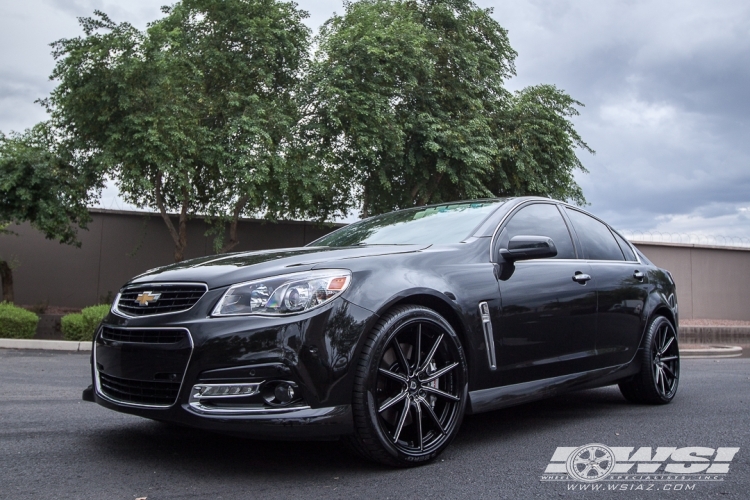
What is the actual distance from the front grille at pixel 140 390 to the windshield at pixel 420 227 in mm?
1635

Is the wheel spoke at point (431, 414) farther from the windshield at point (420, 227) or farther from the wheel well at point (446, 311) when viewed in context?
the windshield at point (420, 227)

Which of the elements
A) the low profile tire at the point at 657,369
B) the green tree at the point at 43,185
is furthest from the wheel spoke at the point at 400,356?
→ the green tree at the point at 43,185

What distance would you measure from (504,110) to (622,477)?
19.7 meters

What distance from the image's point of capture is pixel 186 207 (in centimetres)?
1872

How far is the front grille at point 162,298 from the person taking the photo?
138 inches

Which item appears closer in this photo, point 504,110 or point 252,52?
point 252,52

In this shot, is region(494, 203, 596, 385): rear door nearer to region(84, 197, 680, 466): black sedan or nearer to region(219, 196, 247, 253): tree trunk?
region(84, 197, 680, 466): black sedan

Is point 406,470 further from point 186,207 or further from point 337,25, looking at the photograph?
point 337,25

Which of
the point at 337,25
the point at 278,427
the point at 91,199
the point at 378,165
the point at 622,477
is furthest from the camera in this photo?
the point at 337,25

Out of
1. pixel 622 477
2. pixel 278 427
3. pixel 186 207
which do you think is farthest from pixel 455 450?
pixel 186 207

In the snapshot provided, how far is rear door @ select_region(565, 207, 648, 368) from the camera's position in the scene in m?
5.10

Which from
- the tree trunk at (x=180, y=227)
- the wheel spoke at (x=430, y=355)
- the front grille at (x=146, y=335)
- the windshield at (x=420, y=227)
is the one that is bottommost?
the wheel spoke at (x=430, y=355)

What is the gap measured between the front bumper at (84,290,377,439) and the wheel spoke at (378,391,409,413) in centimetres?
21

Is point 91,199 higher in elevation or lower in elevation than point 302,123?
lower
